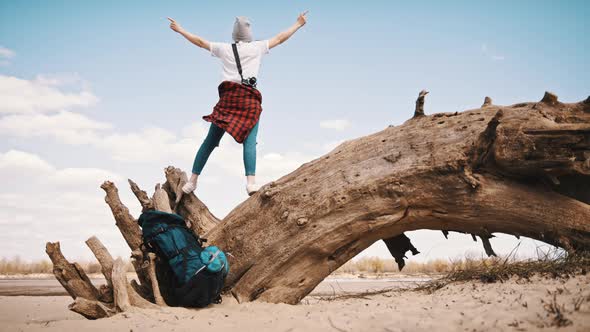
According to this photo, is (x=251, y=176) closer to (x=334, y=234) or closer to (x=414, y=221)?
(x=334, y=234)

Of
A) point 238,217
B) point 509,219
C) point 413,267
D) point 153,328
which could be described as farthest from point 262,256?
point 413,267

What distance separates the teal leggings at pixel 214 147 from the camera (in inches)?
247

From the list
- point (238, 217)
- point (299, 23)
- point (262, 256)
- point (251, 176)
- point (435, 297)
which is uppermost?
point (299, 23)

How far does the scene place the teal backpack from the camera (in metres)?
5.35

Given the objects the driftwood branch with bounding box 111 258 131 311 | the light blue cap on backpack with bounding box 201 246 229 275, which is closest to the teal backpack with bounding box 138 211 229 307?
the light blue cap on backpack with bounding box 201 246 229 275

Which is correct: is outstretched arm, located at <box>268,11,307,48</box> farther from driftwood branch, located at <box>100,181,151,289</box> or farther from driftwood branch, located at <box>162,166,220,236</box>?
driftwood branch, located at <box>100,181,151,289</box>

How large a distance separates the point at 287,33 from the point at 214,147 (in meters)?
1.96

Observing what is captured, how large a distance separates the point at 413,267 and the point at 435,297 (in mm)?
12838

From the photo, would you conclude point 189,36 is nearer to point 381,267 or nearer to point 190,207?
point 190,207

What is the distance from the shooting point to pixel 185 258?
5.39m

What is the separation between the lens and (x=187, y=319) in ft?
16.3

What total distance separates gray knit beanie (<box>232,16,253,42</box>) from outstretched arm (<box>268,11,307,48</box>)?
1.08ft

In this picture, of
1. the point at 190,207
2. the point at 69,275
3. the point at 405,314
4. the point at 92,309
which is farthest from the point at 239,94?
the point at 405,314

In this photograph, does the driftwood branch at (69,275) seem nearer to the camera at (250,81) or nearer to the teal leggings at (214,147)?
the teal leggings at (214,147)
